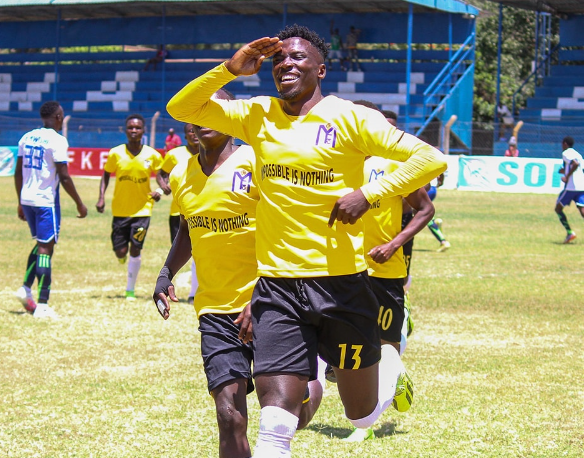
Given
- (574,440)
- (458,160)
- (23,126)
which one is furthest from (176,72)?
(574,440)

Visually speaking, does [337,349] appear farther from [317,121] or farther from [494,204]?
[494,204]

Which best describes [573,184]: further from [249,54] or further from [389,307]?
[249,54]

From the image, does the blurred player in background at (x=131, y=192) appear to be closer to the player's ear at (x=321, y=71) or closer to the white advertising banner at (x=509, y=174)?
the player's ear at (x=321, y=71)

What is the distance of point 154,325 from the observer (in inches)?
399

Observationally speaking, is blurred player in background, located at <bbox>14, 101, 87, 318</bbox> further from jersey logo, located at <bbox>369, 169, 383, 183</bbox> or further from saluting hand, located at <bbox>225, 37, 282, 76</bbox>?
saluting hand, located at <bbox>225, 37, 282, 76</bbox>

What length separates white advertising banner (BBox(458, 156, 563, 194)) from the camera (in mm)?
32406

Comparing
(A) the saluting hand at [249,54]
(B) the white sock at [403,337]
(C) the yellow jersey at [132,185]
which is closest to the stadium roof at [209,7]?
(C) the yellow jersey at [132,185]

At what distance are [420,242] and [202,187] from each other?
562 inches

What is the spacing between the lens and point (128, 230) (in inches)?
492

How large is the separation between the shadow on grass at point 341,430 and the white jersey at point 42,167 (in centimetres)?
525

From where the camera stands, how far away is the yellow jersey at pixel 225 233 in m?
5.04

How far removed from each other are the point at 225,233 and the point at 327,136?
0.91m

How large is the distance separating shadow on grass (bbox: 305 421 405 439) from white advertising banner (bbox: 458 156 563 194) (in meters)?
26.9

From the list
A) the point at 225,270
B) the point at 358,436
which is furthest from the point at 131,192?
the point at 225,270
